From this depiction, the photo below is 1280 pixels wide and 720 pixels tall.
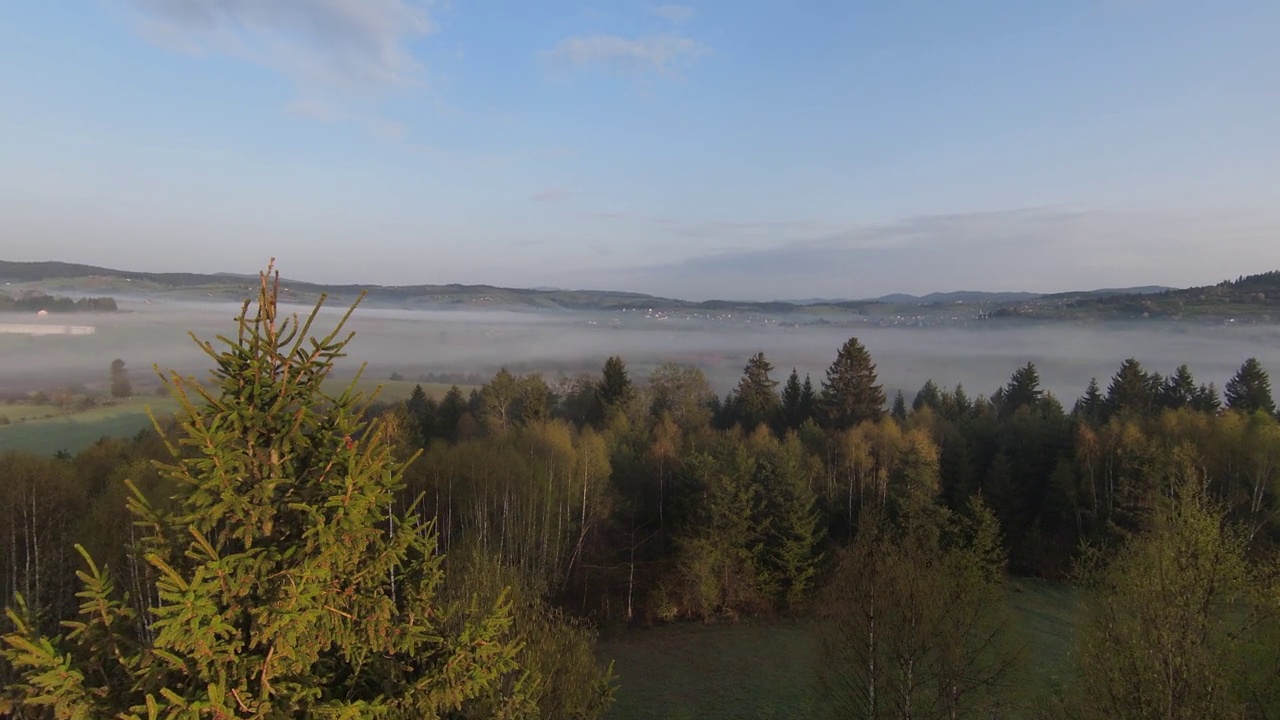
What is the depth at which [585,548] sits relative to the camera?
3491 cm

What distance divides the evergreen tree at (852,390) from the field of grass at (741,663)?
2102 cm

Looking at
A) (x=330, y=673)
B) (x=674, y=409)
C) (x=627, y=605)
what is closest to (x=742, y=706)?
(x=627, y=605)

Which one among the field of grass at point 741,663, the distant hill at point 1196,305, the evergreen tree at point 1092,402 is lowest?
the field of grass at point 741,663

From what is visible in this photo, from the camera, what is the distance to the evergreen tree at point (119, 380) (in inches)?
1693

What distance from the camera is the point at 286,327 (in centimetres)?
570

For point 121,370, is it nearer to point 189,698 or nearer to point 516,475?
point 516,475

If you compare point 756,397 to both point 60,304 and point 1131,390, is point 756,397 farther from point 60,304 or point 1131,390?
point 60,304

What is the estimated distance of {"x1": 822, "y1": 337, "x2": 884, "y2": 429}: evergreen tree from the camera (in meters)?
54.3

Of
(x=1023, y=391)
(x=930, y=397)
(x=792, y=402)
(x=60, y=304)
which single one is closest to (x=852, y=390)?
(x=792, y=402)

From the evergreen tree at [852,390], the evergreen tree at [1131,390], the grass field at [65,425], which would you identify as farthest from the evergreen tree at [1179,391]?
the grass field at [65,425]

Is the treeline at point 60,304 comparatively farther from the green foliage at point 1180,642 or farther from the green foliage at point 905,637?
the green foliage at point 1180,642

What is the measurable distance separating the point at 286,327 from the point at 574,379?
203 ft

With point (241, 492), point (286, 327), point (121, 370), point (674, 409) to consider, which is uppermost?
point (286, 327)

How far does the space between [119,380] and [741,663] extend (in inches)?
1808
